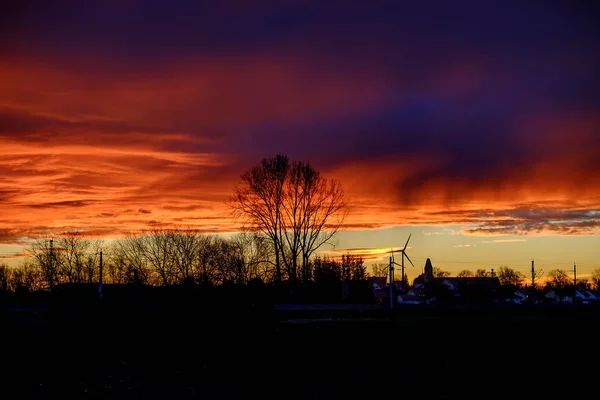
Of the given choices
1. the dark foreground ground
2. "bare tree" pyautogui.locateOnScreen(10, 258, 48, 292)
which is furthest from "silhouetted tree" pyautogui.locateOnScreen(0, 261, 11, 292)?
the dark foreground ground

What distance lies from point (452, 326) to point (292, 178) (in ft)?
122

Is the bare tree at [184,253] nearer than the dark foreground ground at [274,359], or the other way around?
the dark foreground ground at [274,359]

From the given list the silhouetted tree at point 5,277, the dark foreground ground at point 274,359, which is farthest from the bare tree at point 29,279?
the dark foreground ground at point 274,359

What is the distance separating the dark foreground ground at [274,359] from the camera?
17719 mm

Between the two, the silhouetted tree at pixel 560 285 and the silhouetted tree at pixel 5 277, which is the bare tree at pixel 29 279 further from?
the silhouetted tree at pixel 560 285

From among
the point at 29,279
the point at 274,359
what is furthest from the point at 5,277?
the point at 274,359

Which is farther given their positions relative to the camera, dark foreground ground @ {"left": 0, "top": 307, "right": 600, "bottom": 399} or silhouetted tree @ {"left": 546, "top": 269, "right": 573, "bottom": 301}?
silhouetted tree @ {"left": 546, "top": 269, "right": 573, "bottom": 301}

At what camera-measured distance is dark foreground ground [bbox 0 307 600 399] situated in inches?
698

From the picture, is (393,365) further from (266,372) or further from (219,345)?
(219,345)

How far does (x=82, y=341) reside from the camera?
32.1 metres

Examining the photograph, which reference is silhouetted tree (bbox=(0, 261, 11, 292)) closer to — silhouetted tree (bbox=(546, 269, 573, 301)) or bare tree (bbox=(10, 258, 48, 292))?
bare tree (bbox=(10, 258, 48, 292))

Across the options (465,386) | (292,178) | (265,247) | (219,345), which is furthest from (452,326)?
(265,247)

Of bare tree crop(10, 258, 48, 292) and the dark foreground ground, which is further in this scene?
bare tree crop(10, 258, 48, 292)

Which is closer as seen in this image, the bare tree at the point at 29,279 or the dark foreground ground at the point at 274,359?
the dark foreground ground at the point at 274,359
